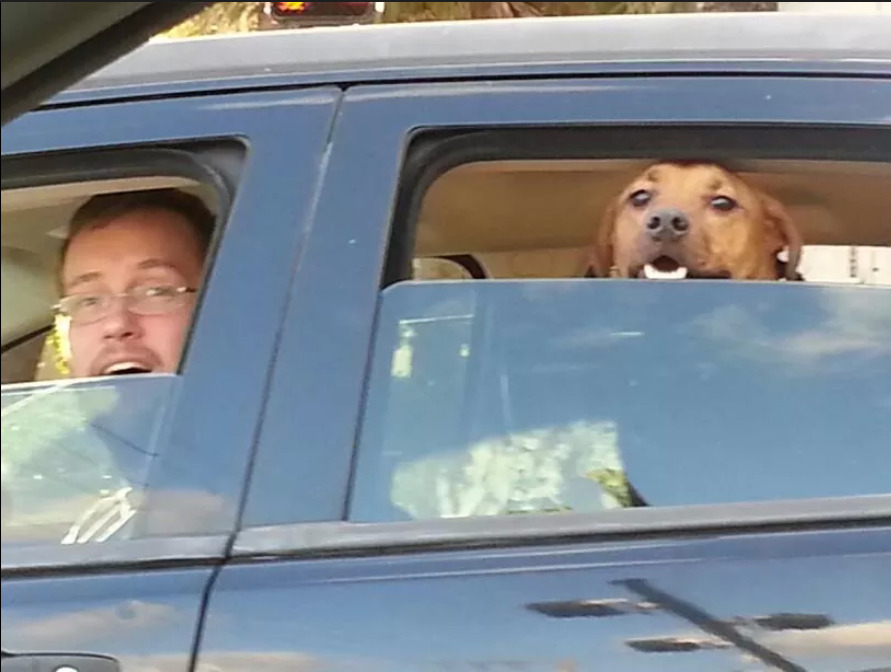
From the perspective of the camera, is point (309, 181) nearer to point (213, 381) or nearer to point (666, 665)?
point (213, 381)

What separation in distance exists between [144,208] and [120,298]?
129 mm

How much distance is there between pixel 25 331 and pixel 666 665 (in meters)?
0.84

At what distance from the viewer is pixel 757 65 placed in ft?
5.59

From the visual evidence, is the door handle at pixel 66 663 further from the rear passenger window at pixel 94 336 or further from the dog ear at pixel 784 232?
the dog ear at pixel 784 232

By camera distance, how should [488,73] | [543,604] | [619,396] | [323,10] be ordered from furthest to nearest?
1. [323,10]
2. [488,73]
3. [619,396]
4. [543,604]

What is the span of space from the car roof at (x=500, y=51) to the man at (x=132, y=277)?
0.17m

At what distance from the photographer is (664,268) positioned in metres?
2.04

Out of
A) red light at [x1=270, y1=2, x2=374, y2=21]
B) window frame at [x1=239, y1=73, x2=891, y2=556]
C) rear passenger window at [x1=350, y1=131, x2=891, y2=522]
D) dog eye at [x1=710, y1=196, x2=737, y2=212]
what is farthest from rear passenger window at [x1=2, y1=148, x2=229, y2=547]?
dog eye at [x1=710, y1=196, x2=737, y2=212]

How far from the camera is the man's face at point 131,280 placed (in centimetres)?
174

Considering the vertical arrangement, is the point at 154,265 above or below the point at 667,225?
below

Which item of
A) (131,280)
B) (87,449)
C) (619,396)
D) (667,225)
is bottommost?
(87,449)

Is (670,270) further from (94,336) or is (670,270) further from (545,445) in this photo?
(94,336)

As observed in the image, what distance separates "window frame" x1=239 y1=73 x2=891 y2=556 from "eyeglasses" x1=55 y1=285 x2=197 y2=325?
0.89ft

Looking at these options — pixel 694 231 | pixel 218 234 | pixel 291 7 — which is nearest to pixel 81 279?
pixel 218 234
